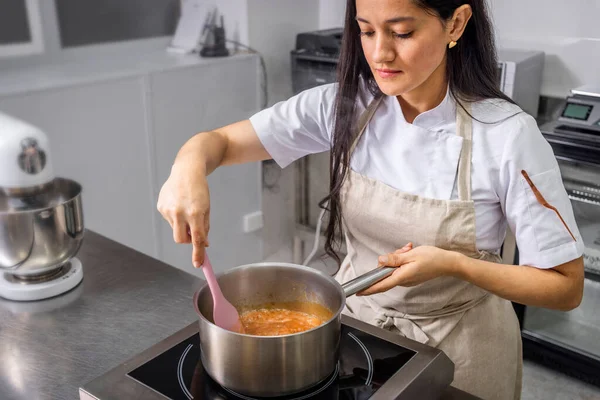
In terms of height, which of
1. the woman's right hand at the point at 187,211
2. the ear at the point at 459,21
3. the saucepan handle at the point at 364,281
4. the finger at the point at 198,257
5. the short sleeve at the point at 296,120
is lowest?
the saucepan handle at the point at 364,281

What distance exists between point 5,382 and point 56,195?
44cm

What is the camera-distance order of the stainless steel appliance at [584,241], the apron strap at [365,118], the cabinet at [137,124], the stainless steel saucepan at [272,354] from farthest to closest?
1. the cabinet at [137,124]
2. the stainless steel appliance at [584,241]
3. the apron strap at [365,118]
4. the stainless steel saucepan at [272,354]

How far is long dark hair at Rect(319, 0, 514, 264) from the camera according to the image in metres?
1.15

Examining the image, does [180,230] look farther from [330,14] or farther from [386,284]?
[330,14]

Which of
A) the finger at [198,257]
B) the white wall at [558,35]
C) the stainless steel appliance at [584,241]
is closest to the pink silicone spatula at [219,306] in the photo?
the finger at [198,257]

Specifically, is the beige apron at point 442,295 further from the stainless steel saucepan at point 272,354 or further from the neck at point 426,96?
the stainless steel saucepan at point 272,354

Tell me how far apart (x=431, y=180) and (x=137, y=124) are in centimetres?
155

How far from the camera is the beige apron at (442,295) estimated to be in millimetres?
1213

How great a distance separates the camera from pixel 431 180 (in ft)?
4.06

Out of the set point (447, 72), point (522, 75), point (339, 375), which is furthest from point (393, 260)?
point (522, 75)

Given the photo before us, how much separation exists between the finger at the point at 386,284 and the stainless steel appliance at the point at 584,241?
1339 mm

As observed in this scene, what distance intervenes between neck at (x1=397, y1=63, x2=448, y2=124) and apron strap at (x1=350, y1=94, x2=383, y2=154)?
0.05 m

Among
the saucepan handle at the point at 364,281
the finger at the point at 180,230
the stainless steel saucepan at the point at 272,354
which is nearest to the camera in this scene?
the stainless steel saucepan at the point at 272,354

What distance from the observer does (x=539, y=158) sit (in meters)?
1.12
